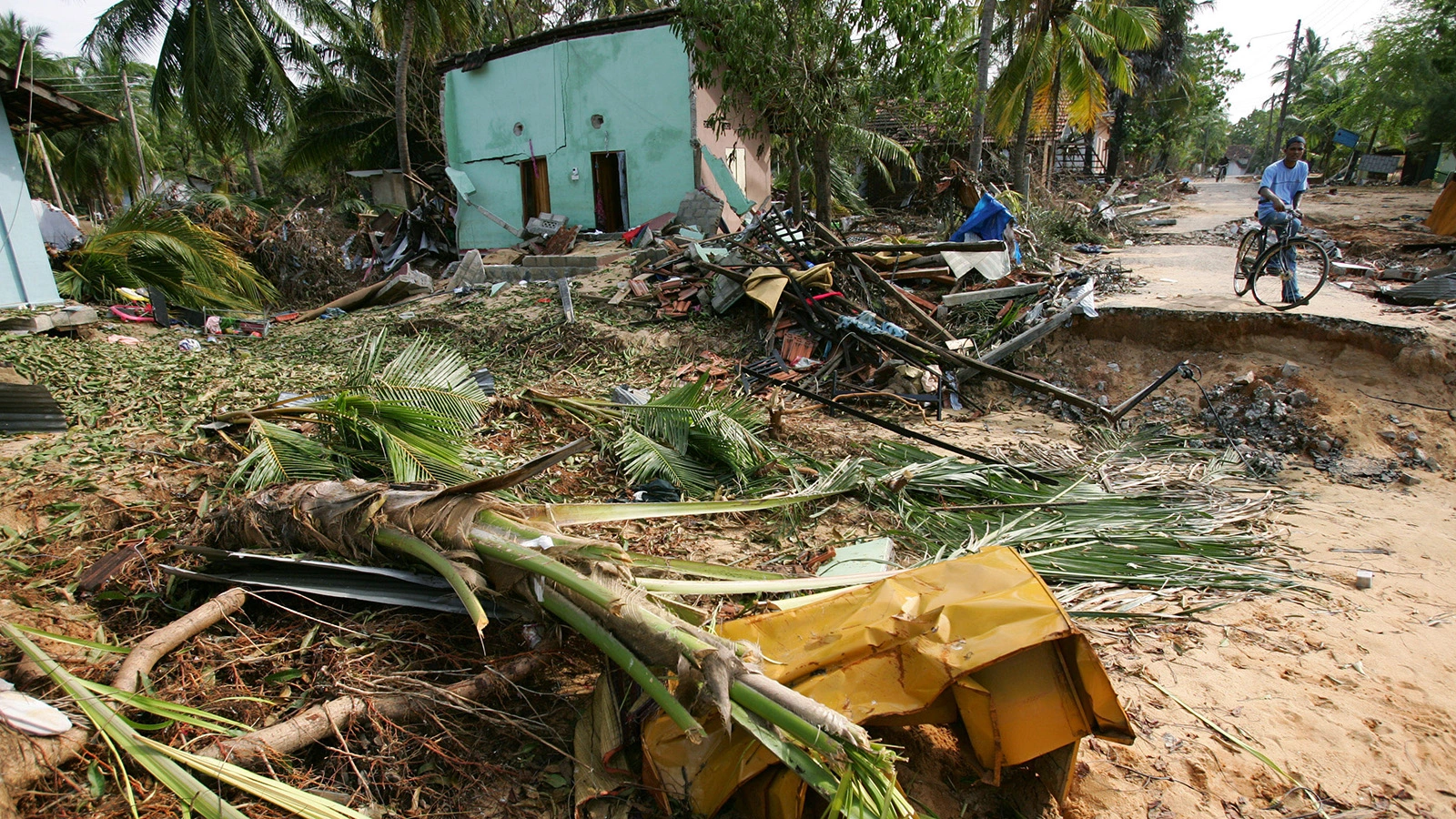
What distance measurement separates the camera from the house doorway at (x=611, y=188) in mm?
13705

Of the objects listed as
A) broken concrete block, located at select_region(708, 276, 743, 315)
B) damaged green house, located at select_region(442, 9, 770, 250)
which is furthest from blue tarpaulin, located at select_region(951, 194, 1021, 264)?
damaged green house, located at select_region(442, 9, 770, 250)

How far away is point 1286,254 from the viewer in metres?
7.18

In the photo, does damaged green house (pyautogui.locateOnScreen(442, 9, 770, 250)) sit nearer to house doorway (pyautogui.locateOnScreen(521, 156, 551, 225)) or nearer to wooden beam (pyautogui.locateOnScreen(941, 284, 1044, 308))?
house doorway (pyautogui.locateOnScreen(521, 156, 551, 225))

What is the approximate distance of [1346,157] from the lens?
30266mm

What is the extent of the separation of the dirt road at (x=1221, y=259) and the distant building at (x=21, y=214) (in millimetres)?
12396

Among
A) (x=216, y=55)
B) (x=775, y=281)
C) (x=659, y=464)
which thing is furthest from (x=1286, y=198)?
(x=216, y=55)

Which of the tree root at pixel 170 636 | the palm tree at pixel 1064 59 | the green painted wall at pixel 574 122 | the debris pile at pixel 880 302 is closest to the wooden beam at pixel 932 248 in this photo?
the debris pile at pixel 880 302

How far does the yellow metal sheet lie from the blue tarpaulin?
7085 millimetres

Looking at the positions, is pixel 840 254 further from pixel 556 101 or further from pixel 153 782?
pixel 556 101

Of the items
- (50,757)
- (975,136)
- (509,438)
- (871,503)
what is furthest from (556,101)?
(50,757)

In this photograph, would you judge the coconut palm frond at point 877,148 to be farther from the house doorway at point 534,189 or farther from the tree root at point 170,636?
the tree root at point 170,636

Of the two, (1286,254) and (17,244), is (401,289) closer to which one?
(17,244)

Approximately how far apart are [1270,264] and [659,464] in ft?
23.5

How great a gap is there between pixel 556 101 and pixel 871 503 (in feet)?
40.2
